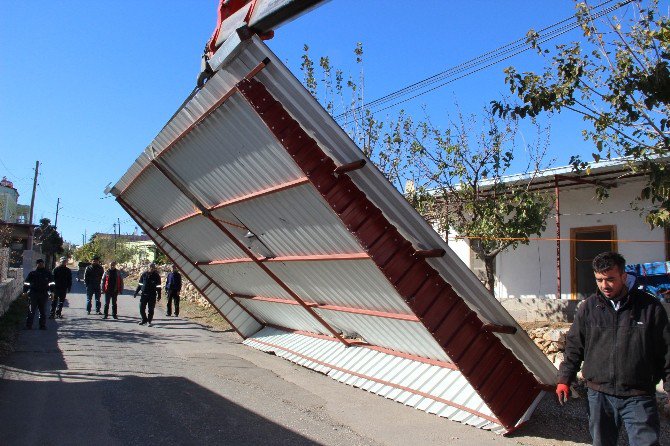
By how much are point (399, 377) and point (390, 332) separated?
2.06 ft

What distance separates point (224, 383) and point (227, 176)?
3069mm

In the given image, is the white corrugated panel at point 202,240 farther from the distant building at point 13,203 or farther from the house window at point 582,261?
the distant building at point 13,203

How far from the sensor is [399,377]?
316 inches

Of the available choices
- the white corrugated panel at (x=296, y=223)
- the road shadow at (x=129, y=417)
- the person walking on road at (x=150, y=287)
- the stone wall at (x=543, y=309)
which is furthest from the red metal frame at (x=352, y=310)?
the stone wall at (x=543, y=309)

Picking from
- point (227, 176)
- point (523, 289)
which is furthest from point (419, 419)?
point (523, 289)

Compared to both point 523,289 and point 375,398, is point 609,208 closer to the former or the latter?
point 523,289

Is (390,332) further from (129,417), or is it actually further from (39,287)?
(39,287)

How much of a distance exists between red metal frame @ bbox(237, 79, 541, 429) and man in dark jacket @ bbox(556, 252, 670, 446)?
6.11ft

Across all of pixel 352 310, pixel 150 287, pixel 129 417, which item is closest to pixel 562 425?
pixel 352 310

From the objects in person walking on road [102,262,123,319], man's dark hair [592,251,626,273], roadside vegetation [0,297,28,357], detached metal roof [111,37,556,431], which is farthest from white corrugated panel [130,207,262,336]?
man's dark hair [592,251,626,273]

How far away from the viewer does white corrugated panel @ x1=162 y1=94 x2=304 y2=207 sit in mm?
6691

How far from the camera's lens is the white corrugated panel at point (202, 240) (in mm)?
10430

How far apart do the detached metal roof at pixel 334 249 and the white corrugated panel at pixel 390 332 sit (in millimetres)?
31

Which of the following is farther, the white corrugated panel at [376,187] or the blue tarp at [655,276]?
the blue tarp at [655,276]
